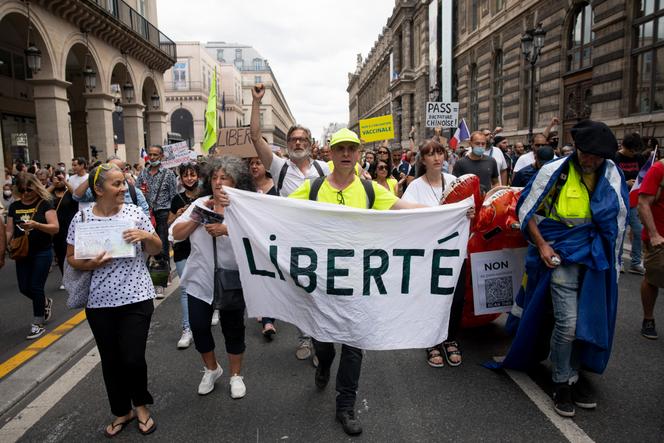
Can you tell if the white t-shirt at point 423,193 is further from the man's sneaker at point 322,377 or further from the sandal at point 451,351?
the man's sneaker at point 322,377

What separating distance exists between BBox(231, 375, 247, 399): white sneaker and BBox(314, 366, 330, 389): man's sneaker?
0.56 m

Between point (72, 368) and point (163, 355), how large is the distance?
0.76 m

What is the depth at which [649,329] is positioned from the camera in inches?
Answer: 190

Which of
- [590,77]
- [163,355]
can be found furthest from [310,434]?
[590,77]

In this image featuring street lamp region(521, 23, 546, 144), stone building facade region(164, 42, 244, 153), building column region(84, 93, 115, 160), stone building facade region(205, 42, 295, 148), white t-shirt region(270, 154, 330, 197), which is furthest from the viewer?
stone building facade region(205, 42, 295, 148)

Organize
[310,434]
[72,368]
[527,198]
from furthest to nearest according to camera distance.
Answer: [72,368]
[527,198]
[310,434]

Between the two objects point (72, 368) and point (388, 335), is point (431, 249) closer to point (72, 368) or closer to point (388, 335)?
point (388, 335)

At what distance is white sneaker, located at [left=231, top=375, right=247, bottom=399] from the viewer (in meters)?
3.74

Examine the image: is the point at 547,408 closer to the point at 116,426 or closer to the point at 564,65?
the point at 116,426

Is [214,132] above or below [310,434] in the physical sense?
above

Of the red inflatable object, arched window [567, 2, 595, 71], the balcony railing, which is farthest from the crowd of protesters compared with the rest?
the balcony railing

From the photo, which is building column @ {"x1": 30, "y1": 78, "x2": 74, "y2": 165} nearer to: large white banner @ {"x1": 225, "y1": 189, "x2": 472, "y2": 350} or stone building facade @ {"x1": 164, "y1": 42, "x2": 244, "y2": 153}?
large white banner @ {"x1": 225, "y1": 189, "x2": 472, "y2": 350}

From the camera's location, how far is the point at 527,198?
3.67m

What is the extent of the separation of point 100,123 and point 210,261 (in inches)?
766
